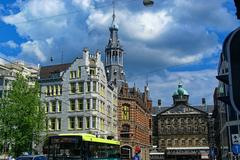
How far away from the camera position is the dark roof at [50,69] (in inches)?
2911

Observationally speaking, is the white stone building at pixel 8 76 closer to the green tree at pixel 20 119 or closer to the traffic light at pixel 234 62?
the green tree at pixel 20 119

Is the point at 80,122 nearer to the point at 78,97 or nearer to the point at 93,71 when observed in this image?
the point at 78,97

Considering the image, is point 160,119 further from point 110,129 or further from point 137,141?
point 110,129

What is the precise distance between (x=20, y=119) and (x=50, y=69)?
3045 cm

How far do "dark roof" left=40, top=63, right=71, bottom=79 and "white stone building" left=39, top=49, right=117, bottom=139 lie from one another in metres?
0.27

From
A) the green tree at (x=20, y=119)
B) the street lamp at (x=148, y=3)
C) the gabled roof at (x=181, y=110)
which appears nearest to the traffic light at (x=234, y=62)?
the street lamp at (x=148, y=3)

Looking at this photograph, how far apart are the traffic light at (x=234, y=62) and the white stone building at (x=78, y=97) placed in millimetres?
63827

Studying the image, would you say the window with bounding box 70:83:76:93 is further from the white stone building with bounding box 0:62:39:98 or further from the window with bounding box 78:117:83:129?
the white stone building with bounding box 0:62:39:98

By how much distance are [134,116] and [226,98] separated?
8420 cm

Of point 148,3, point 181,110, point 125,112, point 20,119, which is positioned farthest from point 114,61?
point 148,3

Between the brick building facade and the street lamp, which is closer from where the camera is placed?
the street lamp

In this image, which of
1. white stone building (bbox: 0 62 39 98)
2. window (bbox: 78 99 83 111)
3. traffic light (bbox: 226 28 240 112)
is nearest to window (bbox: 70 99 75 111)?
window (bbox: 78 99 83 111)

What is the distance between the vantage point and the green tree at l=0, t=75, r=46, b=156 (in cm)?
4653

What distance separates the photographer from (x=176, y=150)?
13888cm
